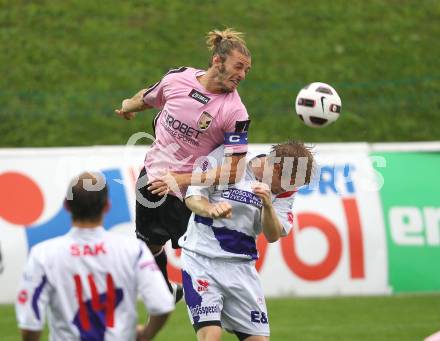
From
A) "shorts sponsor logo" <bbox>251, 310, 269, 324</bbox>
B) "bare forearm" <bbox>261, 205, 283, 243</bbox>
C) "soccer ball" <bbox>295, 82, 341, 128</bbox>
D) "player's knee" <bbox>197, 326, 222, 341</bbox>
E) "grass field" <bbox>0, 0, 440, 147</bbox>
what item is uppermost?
"grass field" <bbox>0, 0, 440, 147</bbox>

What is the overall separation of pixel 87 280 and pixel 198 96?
2867 mm

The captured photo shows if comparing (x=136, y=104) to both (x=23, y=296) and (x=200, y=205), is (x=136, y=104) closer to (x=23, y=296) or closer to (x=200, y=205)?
(x=200, y=205)

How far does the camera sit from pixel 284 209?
6.45 meters

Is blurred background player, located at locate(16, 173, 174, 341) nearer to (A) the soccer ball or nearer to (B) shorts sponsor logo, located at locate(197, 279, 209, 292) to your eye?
(B) shorts sponsor logo, located at locate(197, 279, 209, 292)

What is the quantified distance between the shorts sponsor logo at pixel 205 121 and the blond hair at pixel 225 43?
0.43 m

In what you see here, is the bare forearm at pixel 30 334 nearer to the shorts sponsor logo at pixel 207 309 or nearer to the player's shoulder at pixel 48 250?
the player's shoulder at pixel 48 250

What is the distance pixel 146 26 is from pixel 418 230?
7.43 meters

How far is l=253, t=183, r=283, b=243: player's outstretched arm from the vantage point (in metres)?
5.79

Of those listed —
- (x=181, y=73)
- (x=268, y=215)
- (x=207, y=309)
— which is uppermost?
(x=181, y=73)

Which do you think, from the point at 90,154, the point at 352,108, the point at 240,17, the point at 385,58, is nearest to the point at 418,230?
the point at 90,154

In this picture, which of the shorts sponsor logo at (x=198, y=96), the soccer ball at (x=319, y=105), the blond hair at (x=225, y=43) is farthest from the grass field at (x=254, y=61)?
the blond hair at (x=225, y=43)

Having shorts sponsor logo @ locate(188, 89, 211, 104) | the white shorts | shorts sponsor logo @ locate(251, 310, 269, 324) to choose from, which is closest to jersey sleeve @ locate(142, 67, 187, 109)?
shorts sponsor logo @ locate(188, 89, 211, 104)

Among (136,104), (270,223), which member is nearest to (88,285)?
(270,223)

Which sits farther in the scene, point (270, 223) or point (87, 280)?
point (270, 223)
